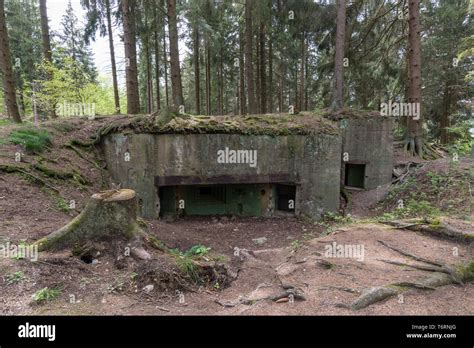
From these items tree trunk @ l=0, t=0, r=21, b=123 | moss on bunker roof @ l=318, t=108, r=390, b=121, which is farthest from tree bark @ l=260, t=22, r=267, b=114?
tree trunk @ l=0, t=0, r=21, b=123

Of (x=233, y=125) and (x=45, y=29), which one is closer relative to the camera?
(x=233, y=125)

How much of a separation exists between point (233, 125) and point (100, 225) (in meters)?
6.18

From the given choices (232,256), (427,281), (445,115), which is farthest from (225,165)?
(445,115)

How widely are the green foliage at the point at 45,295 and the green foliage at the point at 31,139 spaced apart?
571cm

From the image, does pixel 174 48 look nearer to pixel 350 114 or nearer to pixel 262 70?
pixel 350 114

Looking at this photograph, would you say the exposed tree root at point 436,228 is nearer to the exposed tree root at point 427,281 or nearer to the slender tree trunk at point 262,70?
the exposed tree root at point 427,281

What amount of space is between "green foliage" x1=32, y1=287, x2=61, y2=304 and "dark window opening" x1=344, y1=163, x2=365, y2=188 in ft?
37.4

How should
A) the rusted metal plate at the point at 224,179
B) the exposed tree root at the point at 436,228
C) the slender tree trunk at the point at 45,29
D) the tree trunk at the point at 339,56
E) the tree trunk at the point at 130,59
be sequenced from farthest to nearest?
1. the slender tree trunk at the point at 45,29
2. the tree trunk at the point at 339,56
3. the tree trunk at the point at 130,59
4. the rusted metal plate at the point at 224,179
5. the exposed tree root at the point at 436,228

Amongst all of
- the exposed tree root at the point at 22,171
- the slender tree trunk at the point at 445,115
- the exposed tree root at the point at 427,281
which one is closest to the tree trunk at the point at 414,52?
the slender tree trunk at the point at 445,115

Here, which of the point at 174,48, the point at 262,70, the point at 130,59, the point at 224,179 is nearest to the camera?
the point at 224,179

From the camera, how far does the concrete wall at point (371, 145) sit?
452 inches

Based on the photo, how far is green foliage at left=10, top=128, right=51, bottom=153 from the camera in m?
7.74

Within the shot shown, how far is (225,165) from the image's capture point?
9.80 meters
